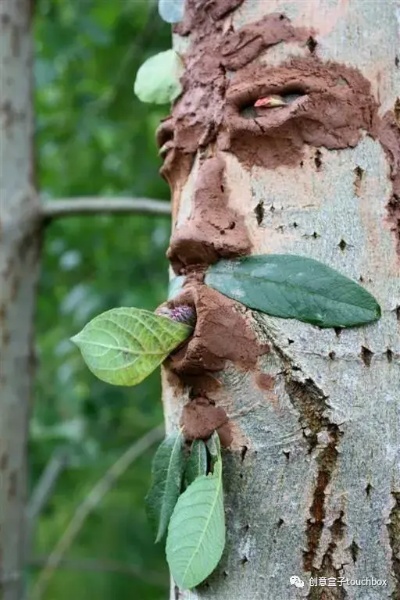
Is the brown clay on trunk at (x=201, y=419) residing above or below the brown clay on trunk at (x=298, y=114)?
below

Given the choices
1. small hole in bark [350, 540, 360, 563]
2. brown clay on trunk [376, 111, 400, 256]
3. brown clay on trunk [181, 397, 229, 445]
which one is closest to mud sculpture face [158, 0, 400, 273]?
brown clay on trunk [376, 111, 400, 256]

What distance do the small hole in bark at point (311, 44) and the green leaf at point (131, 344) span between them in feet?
0.77

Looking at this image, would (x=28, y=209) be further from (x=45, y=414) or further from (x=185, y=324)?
(x=45, y=414)

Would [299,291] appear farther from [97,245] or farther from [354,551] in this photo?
[97,245]

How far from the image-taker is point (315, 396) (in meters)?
0.49

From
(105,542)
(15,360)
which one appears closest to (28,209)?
(15,360)

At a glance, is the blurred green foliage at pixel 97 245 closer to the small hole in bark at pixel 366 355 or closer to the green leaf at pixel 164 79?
the green leaf at pixel 164 79

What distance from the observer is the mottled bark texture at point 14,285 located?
1191 mm

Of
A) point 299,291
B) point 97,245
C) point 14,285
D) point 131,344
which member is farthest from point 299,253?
point 97,245

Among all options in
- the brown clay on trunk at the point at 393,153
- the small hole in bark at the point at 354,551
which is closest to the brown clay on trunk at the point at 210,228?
the brown clay on trunk at the point at 393,153

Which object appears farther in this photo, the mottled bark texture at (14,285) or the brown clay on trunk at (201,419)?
the mottled bark texture at (14,285)

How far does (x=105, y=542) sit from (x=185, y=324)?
1.77m

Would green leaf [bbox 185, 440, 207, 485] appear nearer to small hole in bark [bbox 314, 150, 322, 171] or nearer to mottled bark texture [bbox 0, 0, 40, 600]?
small hole in bark [bbox 314, 150, 322, 171]

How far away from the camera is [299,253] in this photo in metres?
0.52
